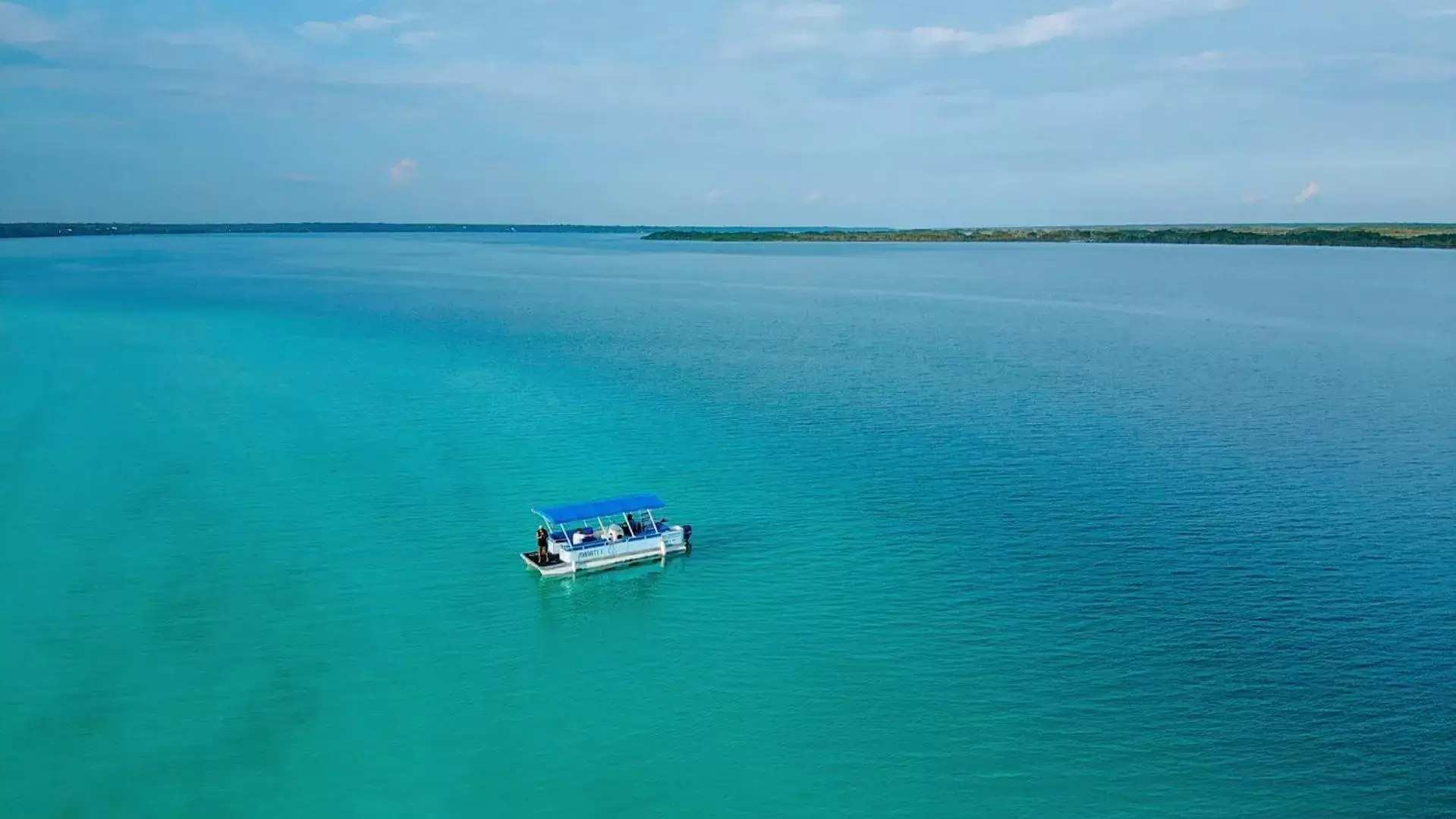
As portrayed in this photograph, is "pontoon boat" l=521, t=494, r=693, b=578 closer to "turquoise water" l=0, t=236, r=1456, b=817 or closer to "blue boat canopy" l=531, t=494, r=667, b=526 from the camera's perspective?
"blue boat canopy" l=531, t=494, r=667, b=526

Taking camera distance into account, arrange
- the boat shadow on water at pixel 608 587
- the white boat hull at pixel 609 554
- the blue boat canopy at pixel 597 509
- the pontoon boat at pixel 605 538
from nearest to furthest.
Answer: the boat shadow on water at pixel 608 587 → the white boat hull at pixel 609 554 → the pontoon boat at pixel 605 538 → the blue boat canopy at pixel 597 509

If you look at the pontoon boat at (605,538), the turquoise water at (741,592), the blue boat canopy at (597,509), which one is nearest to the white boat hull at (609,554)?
the pontoon boat at (605,538)

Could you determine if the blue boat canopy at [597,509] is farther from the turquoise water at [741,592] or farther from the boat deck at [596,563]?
the turquoise water at [741,592]

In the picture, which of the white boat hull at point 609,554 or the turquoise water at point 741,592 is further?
the white boat hull at point 609,554

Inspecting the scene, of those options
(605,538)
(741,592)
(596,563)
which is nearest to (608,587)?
(596,563)

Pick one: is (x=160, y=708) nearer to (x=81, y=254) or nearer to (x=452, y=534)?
(x=452, y=534)

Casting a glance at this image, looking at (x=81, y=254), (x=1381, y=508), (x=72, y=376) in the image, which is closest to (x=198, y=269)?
(x=81, y=254)
